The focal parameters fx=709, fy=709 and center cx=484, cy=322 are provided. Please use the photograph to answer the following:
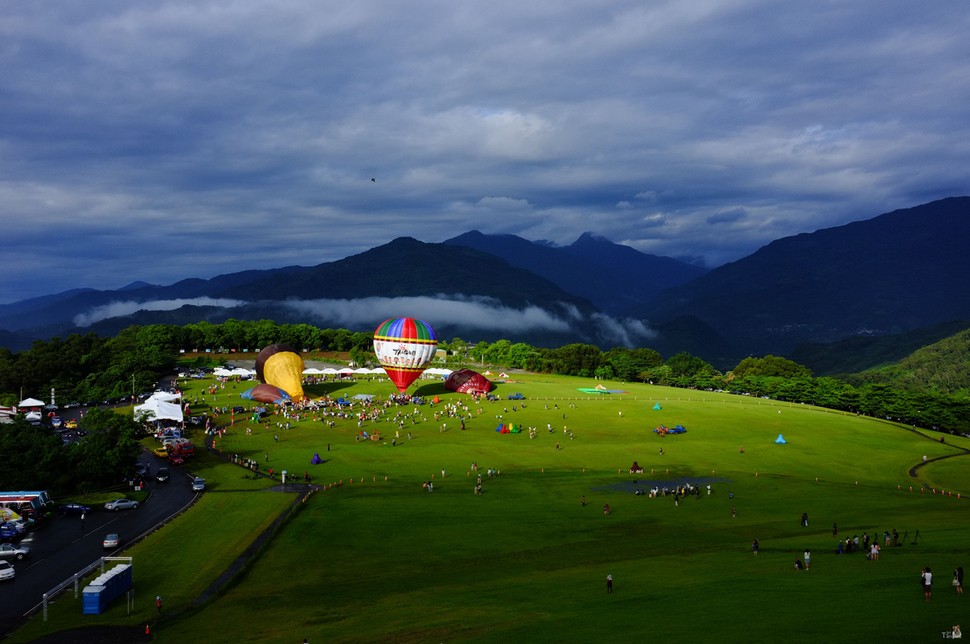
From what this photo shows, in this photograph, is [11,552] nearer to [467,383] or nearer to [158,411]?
[158,411]

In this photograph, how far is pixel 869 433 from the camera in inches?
3501

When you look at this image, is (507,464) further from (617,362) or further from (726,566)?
(617,362)

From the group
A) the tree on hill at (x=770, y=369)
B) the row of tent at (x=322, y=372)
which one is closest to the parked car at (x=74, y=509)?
the row of tent at (x=322, y=372)

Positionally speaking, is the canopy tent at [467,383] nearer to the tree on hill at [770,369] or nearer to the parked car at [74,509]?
the parked car at [74,509]

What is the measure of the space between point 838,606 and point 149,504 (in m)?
45.4

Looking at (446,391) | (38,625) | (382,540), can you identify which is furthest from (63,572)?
(446,391)

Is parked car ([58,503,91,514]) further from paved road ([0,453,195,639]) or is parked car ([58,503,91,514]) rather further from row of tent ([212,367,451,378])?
row of tent ([212,367,451,378])

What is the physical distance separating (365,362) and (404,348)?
2155 inches

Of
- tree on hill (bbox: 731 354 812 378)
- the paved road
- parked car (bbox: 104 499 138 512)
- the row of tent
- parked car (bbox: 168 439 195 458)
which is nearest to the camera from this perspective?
the paved road

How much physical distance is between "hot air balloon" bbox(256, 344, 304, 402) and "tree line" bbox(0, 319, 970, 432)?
2333 cm

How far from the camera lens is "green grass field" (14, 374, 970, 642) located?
29266mm

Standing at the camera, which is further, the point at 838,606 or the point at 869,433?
the point at 869,433

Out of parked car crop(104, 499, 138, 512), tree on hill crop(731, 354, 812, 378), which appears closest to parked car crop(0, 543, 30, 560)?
parked car crop(104, 499, 138, 512)

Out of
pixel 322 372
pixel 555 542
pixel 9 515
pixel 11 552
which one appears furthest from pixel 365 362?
pixel 555 542
